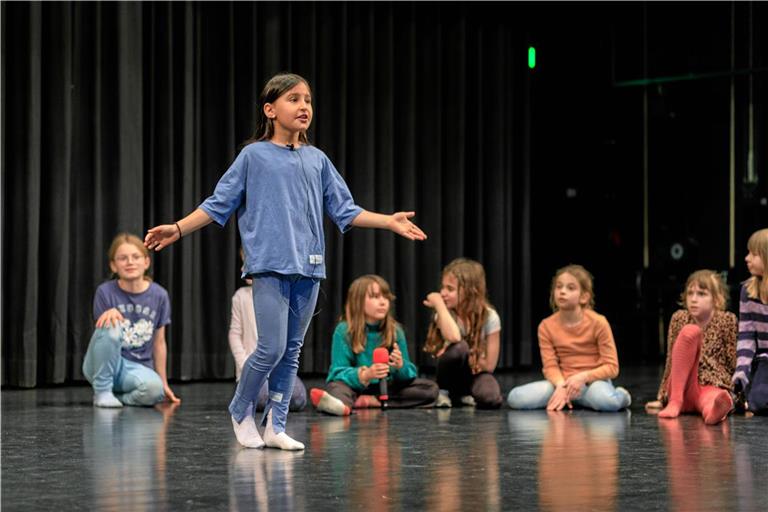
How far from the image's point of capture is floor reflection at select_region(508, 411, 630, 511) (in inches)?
101

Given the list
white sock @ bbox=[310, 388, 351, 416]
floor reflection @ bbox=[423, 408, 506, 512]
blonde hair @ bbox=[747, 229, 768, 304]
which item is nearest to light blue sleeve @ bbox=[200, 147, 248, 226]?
floor reflection @ bbox=[423, 408, 506, 512]

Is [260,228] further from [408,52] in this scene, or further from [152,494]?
[408,52]

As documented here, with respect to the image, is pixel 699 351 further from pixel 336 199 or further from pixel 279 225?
pixel 279 225

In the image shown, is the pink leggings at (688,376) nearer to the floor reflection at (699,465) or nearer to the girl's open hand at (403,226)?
the floor reflection at (699,465)

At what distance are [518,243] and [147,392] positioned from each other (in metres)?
3.45

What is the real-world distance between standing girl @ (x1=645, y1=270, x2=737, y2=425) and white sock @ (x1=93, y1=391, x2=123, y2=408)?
2.22 meters

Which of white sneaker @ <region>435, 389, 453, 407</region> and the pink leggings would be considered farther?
white sneaker @ <region>435, 389, 453, 407</region>

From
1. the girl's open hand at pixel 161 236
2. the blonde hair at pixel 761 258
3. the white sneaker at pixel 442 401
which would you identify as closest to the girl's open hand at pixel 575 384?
the white sneaker at pixel 442 401

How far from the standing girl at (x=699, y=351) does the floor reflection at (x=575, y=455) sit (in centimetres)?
23

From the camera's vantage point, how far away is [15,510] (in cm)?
243

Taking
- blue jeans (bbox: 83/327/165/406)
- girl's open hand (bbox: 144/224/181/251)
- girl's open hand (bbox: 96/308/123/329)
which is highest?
girl's open hand (bbox: 144/224/181/251)

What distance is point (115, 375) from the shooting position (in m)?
4.96

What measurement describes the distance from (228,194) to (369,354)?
5.56 ft

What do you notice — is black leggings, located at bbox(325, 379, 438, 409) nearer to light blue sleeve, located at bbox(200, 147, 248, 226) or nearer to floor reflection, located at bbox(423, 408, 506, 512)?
floor reflection, located at bbox(423, 408, 506, 512)
